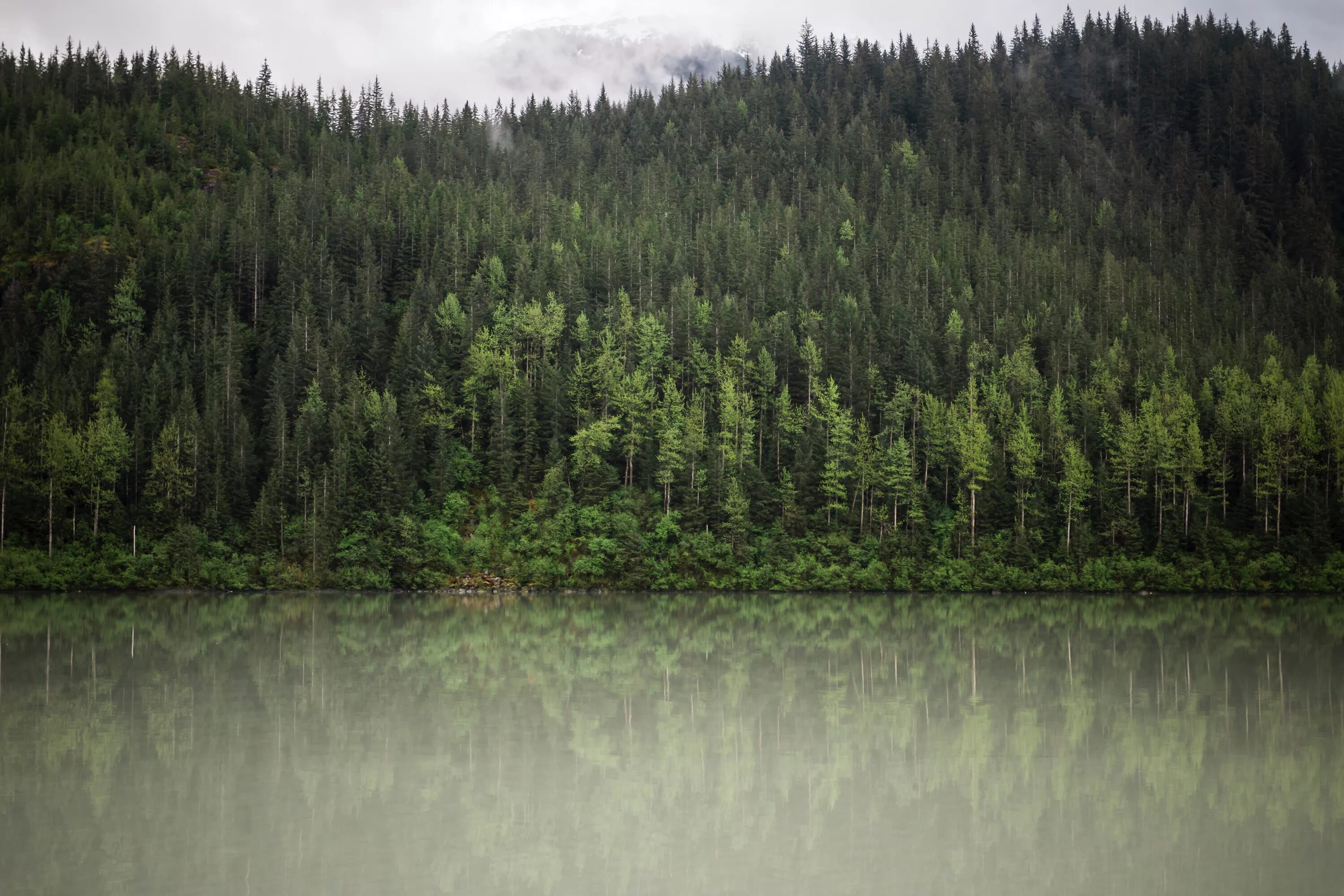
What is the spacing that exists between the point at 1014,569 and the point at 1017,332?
35.5 meters

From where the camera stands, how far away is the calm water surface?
48.0ft

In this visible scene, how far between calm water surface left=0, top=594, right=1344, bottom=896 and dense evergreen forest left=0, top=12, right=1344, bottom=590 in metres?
38.0

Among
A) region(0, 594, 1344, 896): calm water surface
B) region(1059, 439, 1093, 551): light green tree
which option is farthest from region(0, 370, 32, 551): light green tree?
region(1059, 439, 1093, 551): light green tree

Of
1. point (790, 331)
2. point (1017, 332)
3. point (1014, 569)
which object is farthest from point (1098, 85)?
point (1014, 569)

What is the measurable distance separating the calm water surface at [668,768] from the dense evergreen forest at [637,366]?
37988mm

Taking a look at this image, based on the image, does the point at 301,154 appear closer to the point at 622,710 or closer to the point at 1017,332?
the point at 1017,332

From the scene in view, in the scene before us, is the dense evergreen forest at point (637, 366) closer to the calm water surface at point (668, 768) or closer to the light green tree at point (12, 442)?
the light green tree at point (12, 442)

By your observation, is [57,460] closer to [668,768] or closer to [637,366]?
[637,366]

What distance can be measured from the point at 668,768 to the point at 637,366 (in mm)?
75367

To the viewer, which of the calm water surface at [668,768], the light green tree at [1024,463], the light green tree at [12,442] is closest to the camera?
the calm water surface at [668,768]

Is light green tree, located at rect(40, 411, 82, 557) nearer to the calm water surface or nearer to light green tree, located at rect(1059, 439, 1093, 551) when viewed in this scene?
the calm water surface

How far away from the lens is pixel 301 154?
154250 millimetres

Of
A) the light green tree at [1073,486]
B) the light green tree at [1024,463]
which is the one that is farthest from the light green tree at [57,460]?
the light green tree at [1073,486]

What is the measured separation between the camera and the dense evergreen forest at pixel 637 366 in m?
76.8
